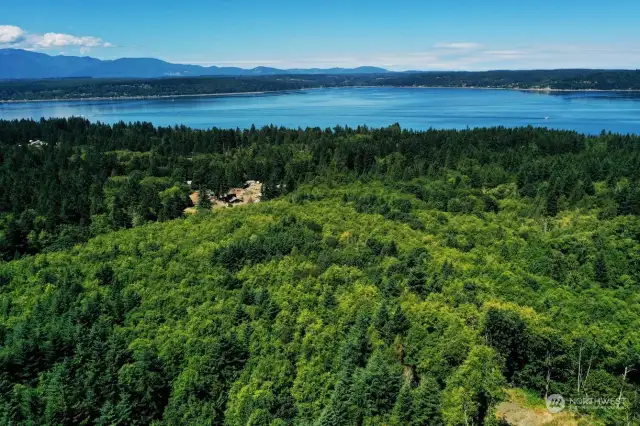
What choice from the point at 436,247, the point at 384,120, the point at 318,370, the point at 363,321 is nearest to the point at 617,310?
the point at 436,247

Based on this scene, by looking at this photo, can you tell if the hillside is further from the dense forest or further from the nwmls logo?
the nwmls logo

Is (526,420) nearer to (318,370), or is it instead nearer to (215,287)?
(318,370)

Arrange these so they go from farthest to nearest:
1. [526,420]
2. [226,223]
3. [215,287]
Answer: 1. [226,223]
2. [215,287]
3. [526,420]

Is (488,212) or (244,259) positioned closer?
(244,259)
